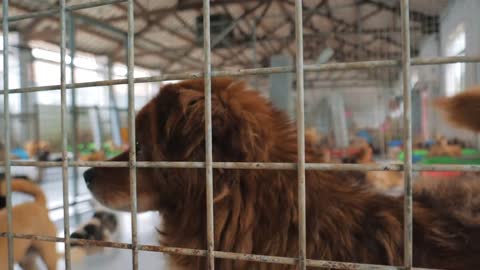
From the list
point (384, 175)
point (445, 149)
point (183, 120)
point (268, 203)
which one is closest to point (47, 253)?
point (183, 120)

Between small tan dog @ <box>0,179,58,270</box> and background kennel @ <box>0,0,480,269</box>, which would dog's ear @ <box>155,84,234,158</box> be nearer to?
background kennel @ <box>0,0,480,269</box>

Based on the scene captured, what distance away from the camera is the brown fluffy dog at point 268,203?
0.82m

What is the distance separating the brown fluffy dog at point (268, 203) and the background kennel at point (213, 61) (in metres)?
0.12

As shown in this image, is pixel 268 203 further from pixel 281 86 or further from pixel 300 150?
pixel 281 86

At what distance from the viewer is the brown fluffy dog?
2.68 ft

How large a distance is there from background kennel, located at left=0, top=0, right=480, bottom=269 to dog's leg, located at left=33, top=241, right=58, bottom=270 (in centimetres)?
75

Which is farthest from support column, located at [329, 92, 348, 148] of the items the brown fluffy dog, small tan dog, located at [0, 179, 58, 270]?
the brown fluffy dog

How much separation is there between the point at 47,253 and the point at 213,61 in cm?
342

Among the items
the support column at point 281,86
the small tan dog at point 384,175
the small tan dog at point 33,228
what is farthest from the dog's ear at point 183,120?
the support column at point 281,86

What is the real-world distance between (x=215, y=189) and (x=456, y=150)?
139 inches

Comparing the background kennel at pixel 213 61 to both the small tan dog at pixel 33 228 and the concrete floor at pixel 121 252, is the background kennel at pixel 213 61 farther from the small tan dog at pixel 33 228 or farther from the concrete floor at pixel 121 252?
the small tan dog at pixel 33 228

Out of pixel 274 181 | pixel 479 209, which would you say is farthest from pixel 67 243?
pixel 479 209

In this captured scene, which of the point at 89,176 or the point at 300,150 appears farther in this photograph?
the point at 89,176

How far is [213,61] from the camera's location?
4.72 meters
